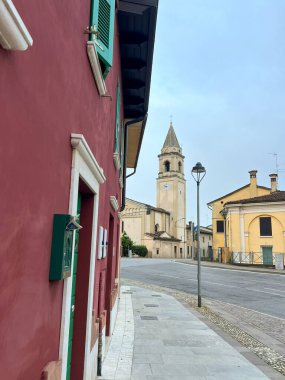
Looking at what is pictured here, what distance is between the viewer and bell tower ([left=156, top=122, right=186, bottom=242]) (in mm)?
76438

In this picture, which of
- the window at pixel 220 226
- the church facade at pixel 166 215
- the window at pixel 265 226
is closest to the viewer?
the window at pixel 265 226

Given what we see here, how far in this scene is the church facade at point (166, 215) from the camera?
6856 cm

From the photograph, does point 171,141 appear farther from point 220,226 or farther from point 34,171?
point 34,171

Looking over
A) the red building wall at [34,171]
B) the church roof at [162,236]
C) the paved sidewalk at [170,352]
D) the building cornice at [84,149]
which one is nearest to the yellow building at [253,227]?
the church roof at [162,236]

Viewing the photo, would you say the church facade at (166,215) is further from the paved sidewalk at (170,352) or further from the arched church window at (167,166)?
the paved sidewalk at (170,352)

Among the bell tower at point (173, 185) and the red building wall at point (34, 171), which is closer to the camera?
the red building wall at point (34, 171)

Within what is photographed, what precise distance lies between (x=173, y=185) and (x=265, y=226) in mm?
39275

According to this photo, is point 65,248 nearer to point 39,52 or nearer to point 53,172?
point 53,172

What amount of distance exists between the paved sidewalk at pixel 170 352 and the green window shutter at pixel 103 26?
13.2 feet

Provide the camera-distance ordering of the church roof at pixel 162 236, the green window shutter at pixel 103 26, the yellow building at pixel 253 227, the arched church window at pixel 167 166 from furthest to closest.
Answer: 1. the arched church window at pixel 167 166
2. the church roof at pixel 162 236
3. the yellow building at pixel 253 227
4. the green window shutter at pixel 103 26

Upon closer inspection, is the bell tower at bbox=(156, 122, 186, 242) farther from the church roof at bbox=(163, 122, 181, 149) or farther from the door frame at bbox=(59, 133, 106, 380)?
the door frame at bbox=(59, 133, 106, 380)

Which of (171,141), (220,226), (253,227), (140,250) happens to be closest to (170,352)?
(253,227)

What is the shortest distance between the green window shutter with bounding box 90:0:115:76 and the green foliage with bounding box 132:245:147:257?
2321 inches

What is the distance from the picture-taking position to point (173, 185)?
250ft
